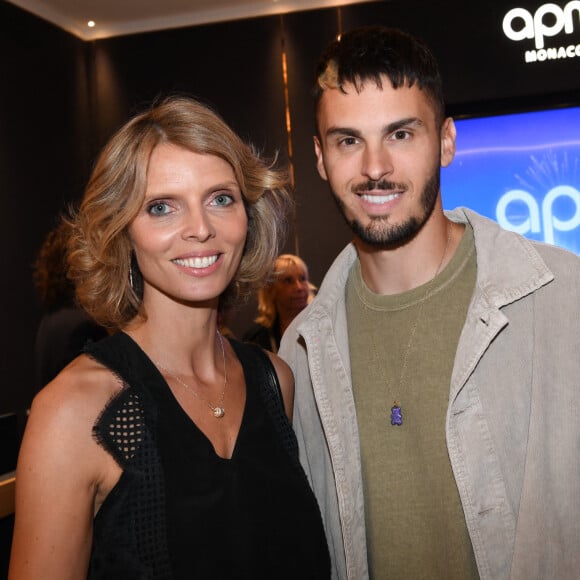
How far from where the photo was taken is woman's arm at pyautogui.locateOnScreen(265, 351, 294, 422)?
2.25 meters

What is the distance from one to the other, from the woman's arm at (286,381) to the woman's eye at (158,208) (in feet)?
1.98

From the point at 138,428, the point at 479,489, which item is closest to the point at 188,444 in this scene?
the point at 138,428

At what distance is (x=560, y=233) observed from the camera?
5.54 metres

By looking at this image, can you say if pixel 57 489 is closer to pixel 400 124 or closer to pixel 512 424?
pixel 512 424

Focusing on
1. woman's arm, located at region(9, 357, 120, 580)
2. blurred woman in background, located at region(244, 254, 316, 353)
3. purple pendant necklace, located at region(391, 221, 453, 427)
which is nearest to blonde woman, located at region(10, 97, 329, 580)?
woman's arm, located at region(9, 357, 120, 580)

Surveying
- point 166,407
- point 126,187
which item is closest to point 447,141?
point 126,187

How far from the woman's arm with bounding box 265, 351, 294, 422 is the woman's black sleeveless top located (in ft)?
0.66

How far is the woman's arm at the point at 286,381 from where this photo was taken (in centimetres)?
225

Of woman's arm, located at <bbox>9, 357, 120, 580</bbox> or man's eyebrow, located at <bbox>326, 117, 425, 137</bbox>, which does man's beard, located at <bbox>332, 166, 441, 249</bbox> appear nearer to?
man's eyebrow, located at <bbox>326, 117, 425, 137</bbox>

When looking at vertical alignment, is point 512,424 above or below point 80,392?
below

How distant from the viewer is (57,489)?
1601mm

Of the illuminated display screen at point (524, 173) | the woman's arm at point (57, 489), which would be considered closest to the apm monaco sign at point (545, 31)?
the illuminated display screen at point (524, 173)

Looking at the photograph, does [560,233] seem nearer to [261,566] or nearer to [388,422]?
[388,422]

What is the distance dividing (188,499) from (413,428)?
607 millimetres
